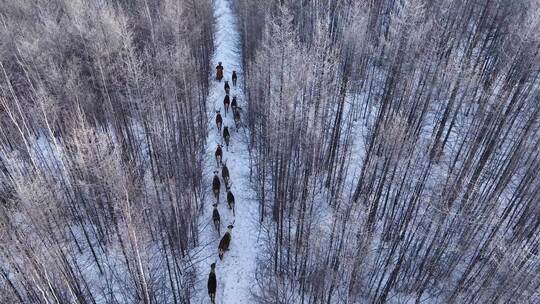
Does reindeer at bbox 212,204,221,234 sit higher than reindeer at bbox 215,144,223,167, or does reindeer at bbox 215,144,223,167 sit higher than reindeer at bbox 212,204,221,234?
reindeer at bbox 215,144,223,167

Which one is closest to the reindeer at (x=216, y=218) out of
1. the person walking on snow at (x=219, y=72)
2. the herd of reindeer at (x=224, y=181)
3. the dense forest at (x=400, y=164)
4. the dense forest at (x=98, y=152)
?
the herd of reindeer at (x=224, y=181)

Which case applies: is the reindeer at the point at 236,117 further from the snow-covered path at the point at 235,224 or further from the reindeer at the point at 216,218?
the reindeer at the point at 216,218

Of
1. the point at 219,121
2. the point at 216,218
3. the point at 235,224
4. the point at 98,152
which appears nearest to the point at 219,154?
the point at 219,121

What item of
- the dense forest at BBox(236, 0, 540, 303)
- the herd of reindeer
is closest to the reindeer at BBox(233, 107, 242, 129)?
the herd of reindeer

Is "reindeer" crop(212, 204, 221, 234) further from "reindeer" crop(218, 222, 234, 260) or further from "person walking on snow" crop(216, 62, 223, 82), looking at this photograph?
"person walking on snow" crop(216, 62, 223, 82)

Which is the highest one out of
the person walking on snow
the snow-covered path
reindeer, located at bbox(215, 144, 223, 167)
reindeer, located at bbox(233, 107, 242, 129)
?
the person walking on snow

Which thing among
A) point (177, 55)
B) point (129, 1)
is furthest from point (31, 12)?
point (177, 55)

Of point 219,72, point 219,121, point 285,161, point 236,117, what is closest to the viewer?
point 285,161

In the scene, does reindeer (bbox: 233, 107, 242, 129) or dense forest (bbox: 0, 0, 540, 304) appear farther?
reindeer (bbox: 233, 107, 242, 129)

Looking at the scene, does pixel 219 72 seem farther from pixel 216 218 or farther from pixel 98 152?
pixel 98 152
